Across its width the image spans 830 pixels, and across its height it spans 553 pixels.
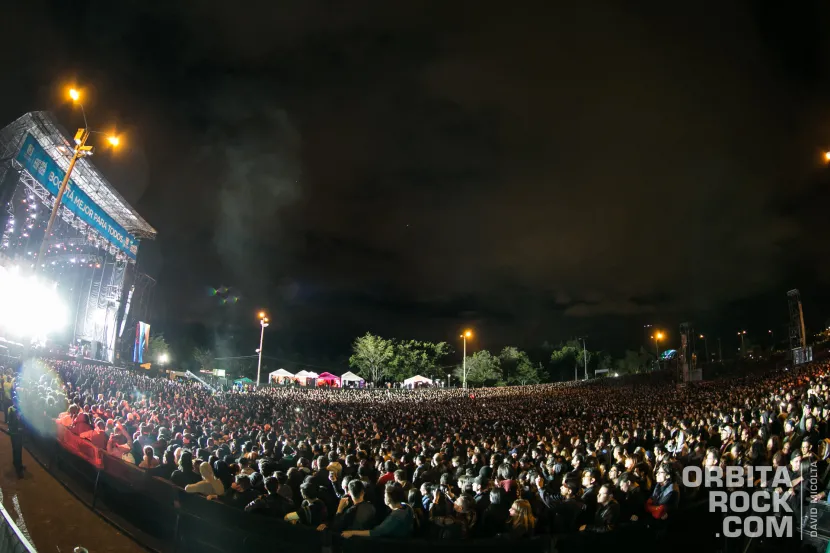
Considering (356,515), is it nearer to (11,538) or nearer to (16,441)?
(11,538)

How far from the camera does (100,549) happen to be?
5520 mm

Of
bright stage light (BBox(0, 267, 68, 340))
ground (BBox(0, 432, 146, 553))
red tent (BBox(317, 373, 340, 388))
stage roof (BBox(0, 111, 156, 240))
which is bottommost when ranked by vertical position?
ground (BBox(0, 432, 146, 553))

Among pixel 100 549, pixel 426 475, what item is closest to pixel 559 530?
pixel 426 475

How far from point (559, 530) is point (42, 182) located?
85.4ft

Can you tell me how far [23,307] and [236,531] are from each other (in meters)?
28.7

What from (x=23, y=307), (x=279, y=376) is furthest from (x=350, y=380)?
(x=23, y=307)

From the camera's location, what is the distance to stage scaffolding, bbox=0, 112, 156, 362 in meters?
18.8

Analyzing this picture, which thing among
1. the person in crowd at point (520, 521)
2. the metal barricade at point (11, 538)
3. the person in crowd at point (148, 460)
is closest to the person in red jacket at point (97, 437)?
the person in crowd at point (148, 460)

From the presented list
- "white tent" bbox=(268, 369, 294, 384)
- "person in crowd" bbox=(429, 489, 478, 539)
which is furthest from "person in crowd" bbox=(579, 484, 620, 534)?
"white tent" bbox=(268, 369, 294, 384)

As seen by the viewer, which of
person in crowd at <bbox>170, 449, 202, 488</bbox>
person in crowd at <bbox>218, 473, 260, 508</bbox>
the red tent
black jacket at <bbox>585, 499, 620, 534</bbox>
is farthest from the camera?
the red tent

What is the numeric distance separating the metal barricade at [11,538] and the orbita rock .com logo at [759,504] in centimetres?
663

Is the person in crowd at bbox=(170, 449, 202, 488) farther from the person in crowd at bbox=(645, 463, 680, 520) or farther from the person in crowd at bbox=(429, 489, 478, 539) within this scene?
the person in crowd at bbox=(645, 463, 680, 520)

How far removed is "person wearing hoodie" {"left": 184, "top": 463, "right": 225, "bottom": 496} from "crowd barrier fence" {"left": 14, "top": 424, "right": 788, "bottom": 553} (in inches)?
11.4

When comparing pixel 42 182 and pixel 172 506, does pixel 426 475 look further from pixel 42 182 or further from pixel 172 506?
pixel 42 182
